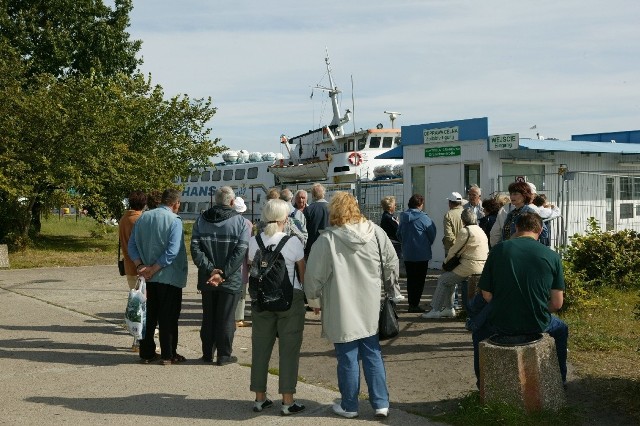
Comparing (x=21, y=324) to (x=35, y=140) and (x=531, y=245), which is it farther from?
(x=35, y=140)

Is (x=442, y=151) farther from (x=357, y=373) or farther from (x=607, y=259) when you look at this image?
(x=357, y=373)

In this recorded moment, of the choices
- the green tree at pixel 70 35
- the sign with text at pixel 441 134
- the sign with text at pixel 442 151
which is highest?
the green tree at pixel 70 35

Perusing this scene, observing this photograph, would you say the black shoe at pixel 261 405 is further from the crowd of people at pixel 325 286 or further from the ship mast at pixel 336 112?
the ship mast at pixel 336 112

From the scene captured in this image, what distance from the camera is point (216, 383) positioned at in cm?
709

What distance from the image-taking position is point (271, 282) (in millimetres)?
6164

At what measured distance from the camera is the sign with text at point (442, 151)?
50.4 feet

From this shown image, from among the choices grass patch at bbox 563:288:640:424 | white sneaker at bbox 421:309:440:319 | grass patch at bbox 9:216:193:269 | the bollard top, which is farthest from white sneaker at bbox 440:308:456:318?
grass patch at bbox 9:216:193:269

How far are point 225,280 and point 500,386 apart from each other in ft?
10.3

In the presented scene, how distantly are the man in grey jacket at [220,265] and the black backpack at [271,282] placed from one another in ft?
4.75

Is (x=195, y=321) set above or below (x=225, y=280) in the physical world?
below

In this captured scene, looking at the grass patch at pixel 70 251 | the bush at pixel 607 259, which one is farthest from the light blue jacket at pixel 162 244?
the grass patch at pixel 70 251

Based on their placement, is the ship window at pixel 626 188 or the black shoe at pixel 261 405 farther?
the ship window at pixel 626 188

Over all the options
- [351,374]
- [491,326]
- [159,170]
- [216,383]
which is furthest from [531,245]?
[159,170]

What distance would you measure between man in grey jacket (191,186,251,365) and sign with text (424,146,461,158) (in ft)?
27.1
